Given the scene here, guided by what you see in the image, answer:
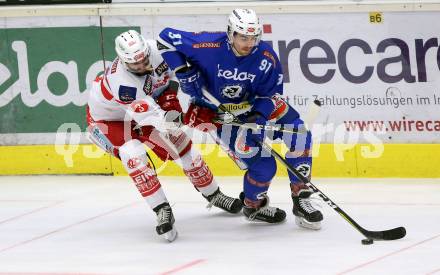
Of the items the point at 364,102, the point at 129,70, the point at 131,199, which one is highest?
the point at 129,70

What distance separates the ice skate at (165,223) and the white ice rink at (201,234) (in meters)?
0.05

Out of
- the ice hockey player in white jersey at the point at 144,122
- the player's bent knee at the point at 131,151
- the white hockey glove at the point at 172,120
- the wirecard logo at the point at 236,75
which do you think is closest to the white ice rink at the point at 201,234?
the ice hockey player in white jersey at the point at 144,122

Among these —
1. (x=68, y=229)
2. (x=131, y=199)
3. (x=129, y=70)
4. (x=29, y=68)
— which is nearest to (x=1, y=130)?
(x=29, y=68)

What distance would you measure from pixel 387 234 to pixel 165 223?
1254mm

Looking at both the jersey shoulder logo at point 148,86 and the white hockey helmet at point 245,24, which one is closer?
the white hockey helmet at point 245,24

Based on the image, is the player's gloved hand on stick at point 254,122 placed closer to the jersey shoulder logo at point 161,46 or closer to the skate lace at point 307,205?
the skate lace at point 307,205

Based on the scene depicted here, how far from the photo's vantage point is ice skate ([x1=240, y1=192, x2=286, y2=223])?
634cm

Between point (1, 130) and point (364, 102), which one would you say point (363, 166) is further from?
point (1, 130)

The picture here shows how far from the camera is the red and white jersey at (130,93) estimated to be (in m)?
6.06

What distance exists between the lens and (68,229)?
6543 mm

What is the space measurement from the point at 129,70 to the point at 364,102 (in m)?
2.22

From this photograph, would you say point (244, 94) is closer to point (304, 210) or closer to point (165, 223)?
point (304, 210)

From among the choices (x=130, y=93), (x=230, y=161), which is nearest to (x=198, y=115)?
(x=130, y=93)

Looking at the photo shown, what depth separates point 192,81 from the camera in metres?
6.05
